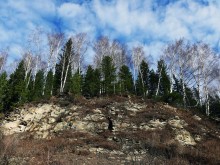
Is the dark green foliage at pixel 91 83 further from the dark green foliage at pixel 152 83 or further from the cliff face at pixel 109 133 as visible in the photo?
the dark green foliage at pixel 152 83

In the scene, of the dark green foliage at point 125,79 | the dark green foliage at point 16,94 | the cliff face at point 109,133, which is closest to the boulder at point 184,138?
the cliff face at point 109,133

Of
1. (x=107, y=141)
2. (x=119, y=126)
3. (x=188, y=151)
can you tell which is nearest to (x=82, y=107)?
(x=119, y=126)

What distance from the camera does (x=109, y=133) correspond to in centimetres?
2738

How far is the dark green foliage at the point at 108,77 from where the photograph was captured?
144 feet

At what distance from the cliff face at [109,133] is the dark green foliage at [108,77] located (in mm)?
6402

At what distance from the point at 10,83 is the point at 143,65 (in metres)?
22.0

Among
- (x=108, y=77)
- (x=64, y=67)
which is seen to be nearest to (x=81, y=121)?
(x=108, y=77)

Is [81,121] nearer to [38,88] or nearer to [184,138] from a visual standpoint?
[184,138]

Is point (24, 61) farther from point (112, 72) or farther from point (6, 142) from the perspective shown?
A: point (6, 142)

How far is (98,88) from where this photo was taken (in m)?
46.5

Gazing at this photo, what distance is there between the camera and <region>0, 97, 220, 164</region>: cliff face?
20.6 m

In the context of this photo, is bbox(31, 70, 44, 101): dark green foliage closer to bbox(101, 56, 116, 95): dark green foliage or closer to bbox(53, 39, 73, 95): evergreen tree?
bbox(53, 39, 73, 95): evergreen tree

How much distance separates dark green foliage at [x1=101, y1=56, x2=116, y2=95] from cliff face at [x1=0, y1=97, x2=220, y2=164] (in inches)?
252

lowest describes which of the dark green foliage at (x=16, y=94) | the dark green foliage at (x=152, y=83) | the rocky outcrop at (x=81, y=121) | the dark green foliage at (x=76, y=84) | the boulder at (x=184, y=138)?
the boulder at (x=184, y=138)
